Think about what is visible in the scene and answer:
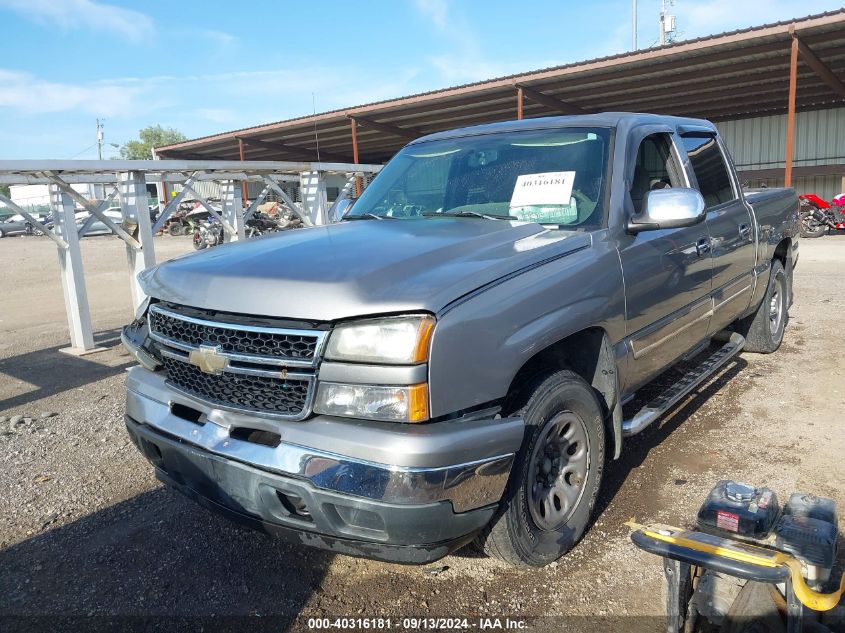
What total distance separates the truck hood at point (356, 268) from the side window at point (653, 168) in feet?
2.46

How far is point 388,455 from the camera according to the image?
6.86 ft

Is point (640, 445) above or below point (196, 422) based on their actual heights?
below

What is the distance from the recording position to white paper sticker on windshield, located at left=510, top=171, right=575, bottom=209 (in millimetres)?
3291

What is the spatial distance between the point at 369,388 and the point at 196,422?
83cm

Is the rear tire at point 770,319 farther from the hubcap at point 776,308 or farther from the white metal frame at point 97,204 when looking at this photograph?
the white metal frame at point 97,204

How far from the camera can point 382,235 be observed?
2994 mm

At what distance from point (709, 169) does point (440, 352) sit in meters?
3.14

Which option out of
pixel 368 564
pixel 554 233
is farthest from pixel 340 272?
pixel 368 564

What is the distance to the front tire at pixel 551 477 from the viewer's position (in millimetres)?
2506

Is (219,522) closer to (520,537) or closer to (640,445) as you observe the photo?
(520,537)

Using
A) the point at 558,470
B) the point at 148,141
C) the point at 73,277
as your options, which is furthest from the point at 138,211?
the point at 148,141

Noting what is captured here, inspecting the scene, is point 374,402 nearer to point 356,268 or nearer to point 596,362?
point 356,268

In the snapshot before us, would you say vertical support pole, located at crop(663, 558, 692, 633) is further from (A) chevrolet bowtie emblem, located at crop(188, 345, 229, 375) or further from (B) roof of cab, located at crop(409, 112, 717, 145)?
(B) roof of cab, located at crop(409, 112, 717, 145)

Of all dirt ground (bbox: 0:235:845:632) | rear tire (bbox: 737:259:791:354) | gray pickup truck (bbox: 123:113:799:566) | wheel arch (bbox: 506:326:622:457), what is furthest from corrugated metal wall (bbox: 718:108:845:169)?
wheel arch (bbox: 506:326:622:457)
